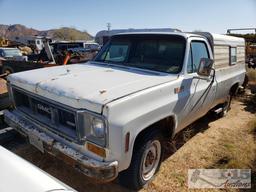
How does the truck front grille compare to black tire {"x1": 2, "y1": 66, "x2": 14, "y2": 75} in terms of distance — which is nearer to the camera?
the truck front grille

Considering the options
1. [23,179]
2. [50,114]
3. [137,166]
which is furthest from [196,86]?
[23,179]

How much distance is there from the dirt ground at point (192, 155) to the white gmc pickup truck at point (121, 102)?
350mm

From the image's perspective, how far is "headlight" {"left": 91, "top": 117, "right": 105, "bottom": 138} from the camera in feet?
8.32

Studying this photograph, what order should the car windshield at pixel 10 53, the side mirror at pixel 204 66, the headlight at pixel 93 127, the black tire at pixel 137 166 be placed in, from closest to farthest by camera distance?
the headlight at pixel 93 127
the black tire at pixel 137 166
the side mirror at pixel 204 66
the car windshield at pixel 10 53

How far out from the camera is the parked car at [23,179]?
1600 mm

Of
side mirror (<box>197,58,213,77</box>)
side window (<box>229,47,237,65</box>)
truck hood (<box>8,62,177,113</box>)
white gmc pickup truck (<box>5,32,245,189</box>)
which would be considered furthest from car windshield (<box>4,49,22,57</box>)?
side mirror (<box>197,58,213,77</box>)

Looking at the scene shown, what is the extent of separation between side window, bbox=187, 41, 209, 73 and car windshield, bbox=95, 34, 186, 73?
217 mm

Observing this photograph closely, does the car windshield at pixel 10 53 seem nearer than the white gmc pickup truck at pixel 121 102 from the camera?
No

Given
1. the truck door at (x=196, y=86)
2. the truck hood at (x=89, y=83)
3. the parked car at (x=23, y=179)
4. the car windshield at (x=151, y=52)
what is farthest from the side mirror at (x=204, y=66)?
the parked car at (x=23, y=179)

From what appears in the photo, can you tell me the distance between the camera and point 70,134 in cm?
286

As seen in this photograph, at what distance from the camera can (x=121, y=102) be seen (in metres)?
2.58

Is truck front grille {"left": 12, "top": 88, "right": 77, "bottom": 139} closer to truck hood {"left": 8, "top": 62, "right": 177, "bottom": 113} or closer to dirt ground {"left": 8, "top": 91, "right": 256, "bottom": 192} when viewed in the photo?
truck hood {"left": 8, "top": 62, "right": 177, "bottom": 113}

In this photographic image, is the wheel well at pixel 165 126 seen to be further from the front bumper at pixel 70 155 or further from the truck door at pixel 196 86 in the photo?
the front bumper at pixel 70 155

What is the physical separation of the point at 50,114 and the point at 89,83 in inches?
24.5
